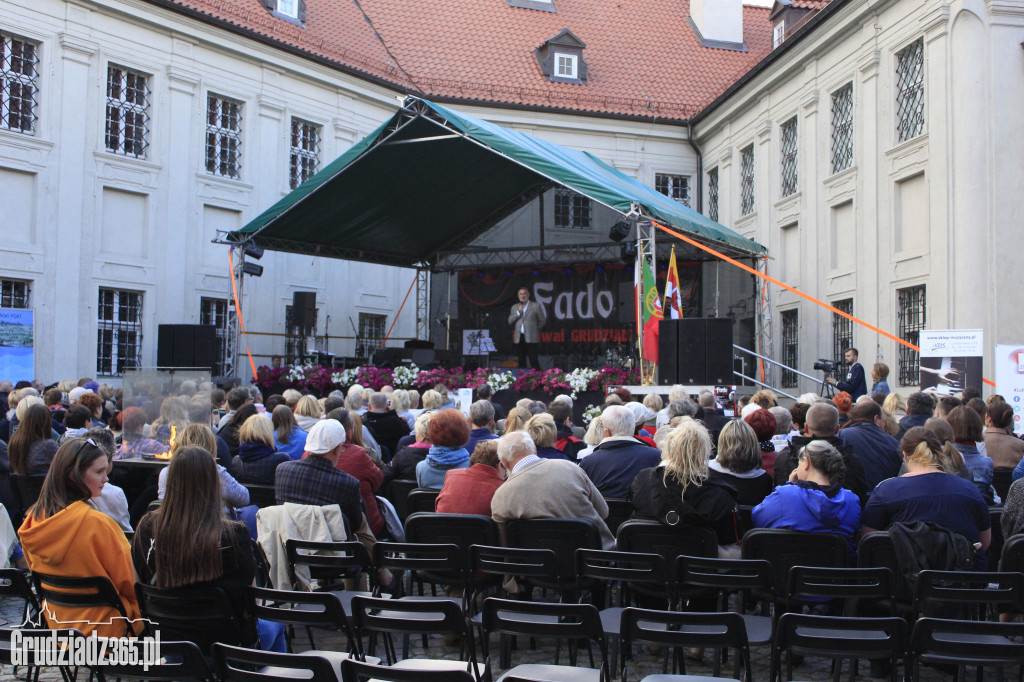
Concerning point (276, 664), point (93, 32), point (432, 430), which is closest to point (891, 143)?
point (432, 430)

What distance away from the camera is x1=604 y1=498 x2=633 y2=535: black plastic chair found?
217 inches

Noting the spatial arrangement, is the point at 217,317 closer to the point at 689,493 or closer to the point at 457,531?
the point at 457,531

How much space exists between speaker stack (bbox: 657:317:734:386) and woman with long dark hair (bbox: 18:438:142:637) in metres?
10.4

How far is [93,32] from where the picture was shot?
1739 centimetres

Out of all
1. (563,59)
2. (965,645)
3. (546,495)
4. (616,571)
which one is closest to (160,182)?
(563,59)

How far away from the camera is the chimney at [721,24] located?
2728 centimetres

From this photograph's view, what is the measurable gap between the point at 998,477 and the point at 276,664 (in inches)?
207

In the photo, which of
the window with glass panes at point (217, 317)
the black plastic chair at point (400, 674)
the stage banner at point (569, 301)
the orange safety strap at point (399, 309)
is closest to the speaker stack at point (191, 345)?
the window with glass panes at point (217, 317)

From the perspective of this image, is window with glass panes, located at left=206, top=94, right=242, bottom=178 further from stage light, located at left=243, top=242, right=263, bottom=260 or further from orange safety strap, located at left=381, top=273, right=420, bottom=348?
orange safety strap, located at left=381, top=273, right=420, bottom=348

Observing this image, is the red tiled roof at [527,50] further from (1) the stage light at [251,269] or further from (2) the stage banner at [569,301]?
(1) the stage light at [251,269]

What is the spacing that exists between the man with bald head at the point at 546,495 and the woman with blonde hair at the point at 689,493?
30 centimetres

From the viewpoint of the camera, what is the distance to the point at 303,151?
21.4 m

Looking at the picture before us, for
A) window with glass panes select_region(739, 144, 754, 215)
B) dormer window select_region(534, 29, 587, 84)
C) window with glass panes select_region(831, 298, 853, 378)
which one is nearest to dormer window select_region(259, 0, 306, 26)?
dormer window select_region(534, 29, 587, 84)

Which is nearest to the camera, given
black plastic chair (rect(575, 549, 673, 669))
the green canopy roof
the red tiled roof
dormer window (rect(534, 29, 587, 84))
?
black plastic chair (rect(575, 549, 673, 669))
